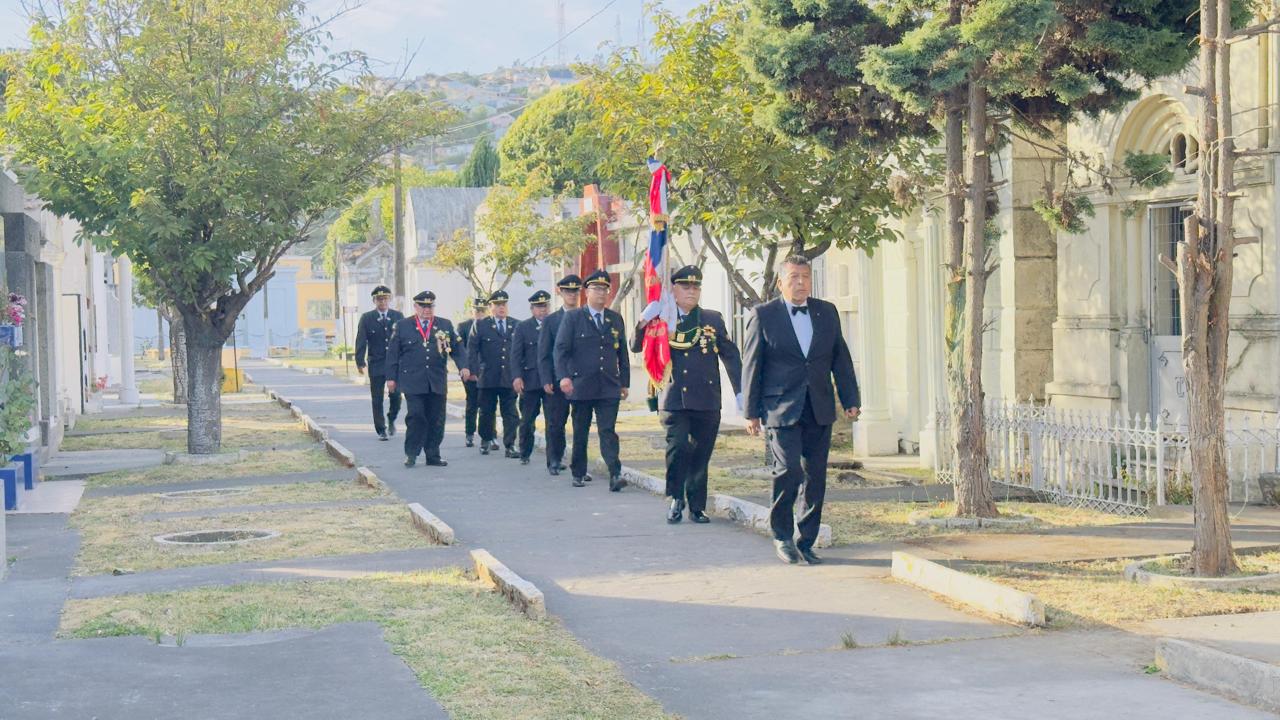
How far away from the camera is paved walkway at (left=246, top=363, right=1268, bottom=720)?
6602 millimetres

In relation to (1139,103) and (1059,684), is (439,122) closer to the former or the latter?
(1139,103)

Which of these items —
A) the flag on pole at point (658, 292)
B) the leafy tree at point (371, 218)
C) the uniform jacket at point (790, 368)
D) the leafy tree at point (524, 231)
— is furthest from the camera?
the leafy tree at point (371, 218)

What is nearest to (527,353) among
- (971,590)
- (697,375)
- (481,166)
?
(697,375)

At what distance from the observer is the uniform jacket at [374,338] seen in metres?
21.3

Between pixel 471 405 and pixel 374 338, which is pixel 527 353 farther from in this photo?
pixel 374 338

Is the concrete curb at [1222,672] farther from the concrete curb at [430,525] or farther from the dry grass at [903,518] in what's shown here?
the concrete curb at [430,525]

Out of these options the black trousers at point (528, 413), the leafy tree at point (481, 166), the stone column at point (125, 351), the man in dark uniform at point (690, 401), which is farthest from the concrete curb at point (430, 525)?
the leafy tree at point (481, 166)

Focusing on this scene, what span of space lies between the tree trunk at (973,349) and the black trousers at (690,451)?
6.24 feet

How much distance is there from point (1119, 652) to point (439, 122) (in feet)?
49.2

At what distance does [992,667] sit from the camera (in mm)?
7172

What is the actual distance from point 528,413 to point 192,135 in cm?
531

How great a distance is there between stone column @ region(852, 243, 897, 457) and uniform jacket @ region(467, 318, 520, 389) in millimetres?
4370

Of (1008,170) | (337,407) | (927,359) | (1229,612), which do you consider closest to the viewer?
(1229,612)

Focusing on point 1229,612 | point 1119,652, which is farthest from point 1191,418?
point 1119,652
